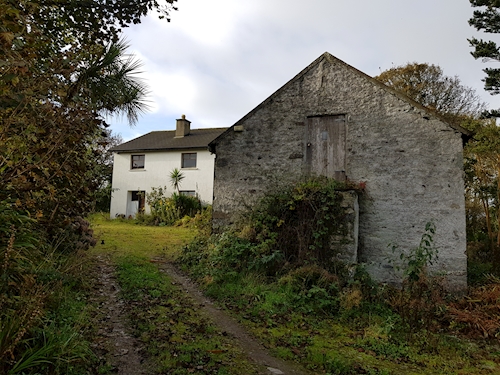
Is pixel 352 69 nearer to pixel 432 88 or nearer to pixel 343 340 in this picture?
pixel 343 340

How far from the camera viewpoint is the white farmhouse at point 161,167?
2208 cm

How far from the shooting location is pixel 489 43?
12.2 meters

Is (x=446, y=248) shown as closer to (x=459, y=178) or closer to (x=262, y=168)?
(x=459, y=178)

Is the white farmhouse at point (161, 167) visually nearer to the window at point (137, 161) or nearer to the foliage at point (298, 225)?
the window at point (137, 161)

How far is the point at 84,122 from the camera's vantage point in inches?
185

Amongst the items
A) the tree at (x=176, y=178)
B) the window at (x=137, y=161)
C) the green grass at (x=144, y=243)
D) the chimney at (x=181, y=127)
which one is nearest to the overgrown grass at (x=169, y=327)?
the green grass at (x=144, y=243)

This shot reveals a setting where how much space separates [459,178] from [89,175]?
8.18m

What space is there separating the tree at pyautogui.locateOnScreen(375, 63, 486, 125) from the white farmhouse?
11.9 metres

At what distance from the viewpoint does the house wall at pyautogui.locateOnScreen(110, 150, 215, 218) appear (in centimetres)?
2192

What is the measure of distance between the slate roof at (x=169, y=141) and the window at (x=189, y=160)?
0.55m

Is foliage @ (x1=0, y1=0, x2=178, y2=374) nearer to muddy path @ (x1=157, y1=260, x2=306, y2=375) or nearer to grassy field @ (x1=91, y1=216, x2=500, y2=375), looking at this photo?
grassy field @ (x1=91, y1=216, x2=500, y2=375)

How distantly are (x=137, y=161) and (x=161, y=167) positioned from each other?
211cm

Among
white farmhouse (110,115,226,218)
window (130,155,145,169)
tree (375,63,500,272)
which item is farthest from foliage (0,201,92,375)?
window (130,155,145,169)

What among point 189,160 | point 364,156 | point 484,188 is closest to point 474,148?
point 484,188
